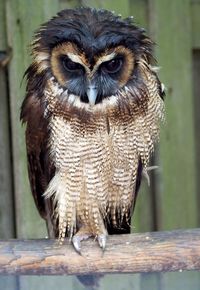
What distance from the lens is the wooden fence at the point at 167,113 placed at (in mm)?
3238

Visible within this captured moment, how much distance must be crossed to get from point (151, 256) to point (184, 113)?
1.22 meters

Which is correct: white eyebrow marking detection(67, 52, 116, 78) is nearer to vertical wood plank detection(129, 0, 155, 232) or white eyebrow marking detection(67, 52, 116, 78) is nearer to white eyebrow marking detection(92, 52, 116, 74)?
white eyebrow marking detection(92, 52, 116, 74)

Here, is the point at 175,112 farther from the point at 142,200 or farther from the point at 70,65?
the point at 70,65

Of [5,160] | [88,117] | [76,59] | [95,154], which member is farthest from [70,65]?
[5,160]

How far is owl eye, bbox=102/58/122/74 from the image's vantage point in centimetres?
266

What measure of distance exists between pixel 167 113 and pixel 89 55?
0.96 meters

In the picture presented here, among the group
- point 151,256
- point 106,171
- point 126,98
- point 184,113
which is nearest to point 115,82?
point 126,98

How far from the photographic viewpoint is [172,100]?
3494 mm

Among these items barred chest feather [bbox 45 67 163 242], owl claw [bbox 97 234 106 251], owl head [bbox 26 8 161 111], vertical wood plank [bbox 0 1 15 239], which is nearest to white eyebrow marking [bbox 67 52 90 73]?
owl head [bbox 26 8 161 111]

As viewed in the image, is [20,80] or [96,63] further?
[20,80]

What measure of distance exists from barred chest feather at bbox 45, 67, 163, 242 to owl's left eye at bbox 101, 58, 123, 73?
0.11 m

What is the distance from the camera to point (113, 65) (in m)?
2.69

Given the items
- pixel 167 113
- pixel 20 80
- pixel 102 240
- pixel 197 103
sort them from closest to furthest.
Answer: pixel 102 240, pixel 20 80, pixel 167 113, pixel 197 103

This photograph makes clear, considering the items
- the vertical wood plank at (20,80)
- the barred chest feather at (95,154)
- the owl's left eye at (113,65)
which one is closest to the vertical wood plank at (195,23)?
the vertical wood plank at (20,80)
